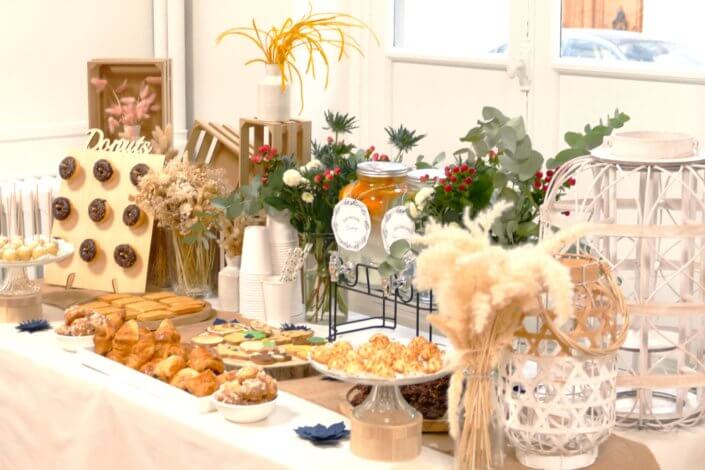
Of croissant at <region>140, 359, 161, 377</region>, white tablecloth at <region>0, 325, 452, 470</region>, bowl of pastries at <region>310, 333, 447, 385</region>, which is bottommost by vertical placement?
white tablecloth at <region>0, 325, 452, 470</region>

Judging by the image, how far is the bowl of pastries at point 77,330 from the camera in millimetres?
2223

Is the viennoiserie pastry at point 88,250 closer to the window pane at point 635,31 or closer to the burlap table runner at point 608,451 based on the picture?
the burlap table runner at point 608,451

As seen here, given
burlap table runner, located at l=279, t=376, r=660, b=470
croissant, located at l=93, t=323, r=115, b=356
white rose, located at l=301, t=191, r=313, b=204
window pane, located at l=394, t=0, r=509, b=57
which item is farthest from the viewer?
window pane, located at l=394, t=0, r=509, b=57

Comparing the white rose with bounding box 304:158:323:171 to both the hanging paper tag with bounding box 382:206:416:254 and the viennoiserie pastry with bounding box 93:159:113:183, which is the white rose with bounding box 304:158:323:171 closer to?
the hanging paper tag with bounding box 382:206:416:254

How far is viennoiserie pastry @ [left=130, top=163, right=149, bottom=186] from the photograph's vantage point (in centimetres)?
270

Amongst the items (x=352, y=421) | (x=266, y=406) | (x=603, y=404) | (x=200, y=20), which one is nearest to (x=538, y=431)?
(x=603, y=404)

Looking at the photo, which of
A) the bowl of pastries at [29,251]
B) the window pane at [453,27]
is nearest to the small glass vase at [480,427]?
the bowl of pastries at [29,251]

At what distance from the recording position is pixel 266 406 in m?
1.83

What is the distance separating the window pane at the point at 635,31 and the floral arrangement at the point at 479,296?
1.52 metres

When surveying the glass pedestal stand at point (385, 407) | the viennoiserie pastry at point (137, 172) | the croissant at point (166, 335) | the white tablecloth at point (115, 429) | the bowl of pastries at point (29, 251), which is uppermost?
the viennoiserie pastry at point (137, 172)

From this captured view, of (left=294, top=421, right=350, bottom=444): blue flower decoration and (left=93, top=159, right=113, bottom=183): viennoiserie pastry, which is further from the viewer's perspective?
(left=93, top=159, right=113, bottom=183): viennoiserie pastry

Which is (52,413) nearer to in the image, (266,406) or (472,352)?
(266,406)

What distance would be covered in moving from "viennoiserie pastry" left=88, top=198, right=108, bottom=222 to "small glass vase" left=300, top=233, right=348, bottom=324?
573mm

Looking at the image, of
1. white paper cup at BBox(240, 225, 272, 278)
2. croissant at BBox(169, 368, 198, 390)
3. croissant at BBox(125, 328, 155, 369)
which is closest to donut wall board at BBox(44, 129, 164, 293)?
white paper cup at BBox(240, 225, 272, 278)
